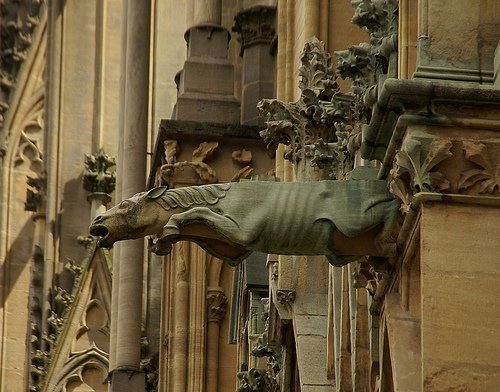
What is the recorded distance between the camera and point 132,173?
37.1 m

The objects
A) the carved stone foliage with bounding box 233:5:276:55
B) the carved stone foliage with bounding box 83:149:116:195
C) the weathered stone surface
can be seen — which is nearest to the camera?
the weathered stone surface

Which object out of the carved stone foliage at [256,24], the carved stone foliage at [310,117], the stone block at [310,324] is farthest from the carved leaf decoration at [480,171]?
the carved stone foliage at [256,24]

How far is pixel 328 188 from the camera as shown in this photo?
19859 mm

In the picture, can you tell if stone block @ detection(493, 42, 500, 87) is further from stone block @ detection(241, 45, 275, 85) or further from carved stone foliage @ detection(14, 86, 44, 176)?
carved stone foliage @ detection(14, 86, 44, 176)

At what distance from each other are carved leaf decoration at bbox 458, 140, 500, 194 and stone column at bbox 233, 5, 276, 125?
16914 mm

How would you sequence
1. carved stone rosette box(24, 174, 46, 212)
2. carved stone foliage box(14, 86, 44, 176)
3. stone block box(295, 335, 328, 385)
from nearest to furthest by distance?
stone block box(295, 335, 328, 385) < carved stone rosette box(24, 174, 46, 212) < carved stone foliage box(14, 86, 44, 176)

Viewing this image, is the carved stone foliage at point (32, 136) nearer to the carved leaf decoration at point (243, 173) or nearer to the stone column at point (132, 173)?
the stone column at point (132, 173)

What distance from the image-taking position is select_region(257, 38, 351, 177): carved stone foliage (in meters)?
24.3

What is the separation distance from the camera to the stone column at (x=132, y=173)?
3652 centimetres

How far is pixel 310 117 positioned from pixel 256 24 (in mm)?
11296

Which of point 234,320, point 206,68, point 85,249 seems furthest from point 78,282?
point 234,320

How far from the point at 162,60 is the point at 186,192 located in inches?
893

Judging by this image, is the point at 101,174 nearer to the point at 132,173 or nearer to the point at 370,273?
the point at 132,173

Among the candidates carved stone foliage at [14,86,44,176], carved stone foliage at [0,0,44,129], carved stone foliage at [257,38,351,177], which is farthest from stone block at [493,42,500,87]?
carved stone foliage at [0,0,44,129]
